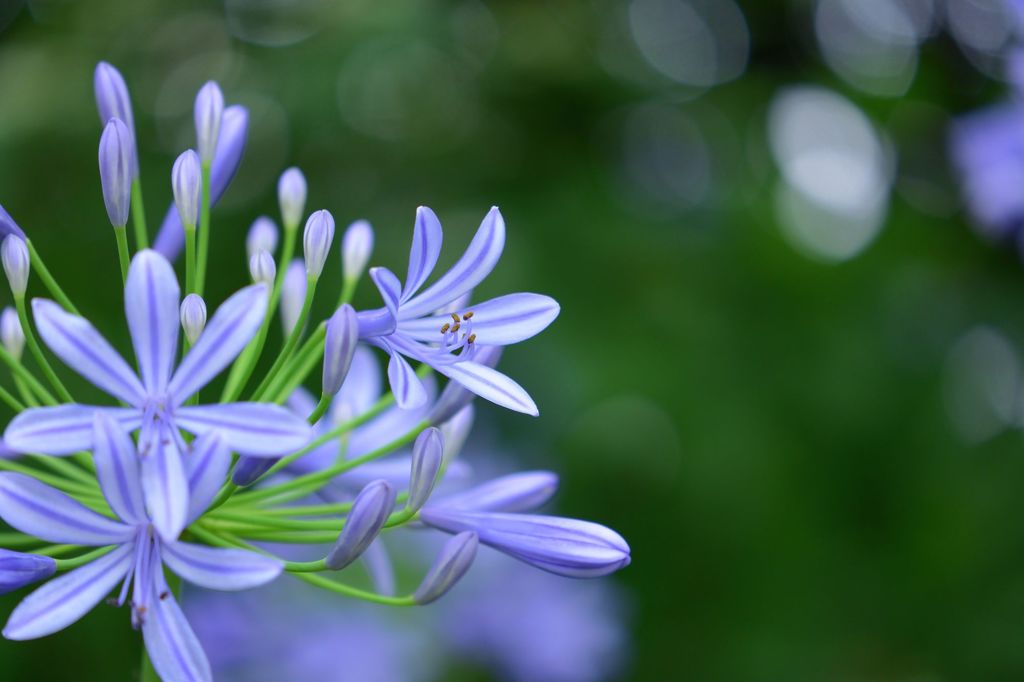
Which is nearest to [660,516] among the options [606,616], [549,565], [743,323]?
[606,616]

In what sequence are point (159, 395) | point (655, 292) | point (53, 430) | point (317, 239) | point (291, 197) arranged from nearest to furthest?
point (53, 430) < point (159, 395) < point (317, 239) < point (291, 197) < point (655, 292)

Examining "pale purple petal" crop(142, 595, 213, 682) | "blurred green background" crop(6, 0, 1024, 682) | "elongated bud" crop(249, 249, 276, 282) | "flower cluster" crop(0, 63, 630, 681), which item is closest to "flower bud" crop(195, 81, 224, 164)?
"flower cluster" crop(0, 63, 630, 681)

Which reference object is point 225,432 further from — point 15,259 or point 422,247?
point 15,259

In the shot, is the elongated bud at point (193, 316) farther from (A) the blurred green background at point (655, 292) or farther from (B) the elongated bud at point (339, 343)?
(A) the blurred green background at point (655, 292)

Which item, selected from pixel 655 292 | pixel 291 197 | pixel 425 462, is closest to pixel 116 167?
pixel 291 197

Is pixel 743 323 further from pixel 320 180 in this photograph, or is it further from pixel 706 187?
pixel 320 180

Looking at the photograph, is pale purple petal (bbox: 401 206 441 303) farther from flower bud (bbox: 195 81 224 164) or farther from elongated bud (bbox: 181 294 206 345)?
flower bud (bbox: 195 81 224 164)

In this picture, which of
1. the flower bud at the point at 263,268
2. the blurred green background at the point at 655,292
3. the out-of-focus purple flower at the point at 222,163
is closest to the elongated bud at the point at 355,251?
the out-of-focus purple flower at the point at 222,163
